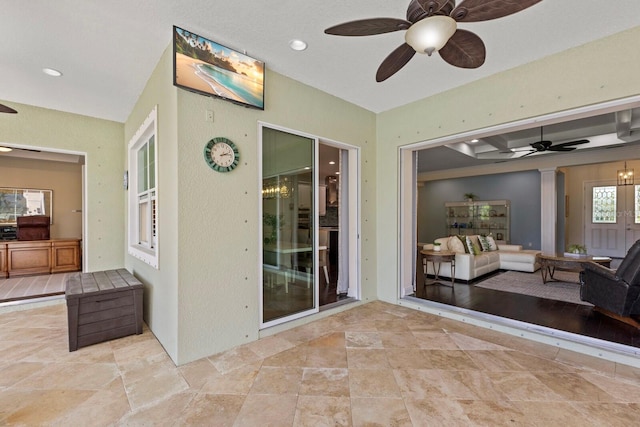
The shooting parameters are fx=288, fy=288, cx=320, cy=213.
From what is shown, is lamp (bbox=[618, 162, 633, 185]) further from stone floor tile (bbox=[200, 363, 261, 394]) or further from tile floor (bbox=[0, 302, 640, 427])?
stone floor tile (bbox=[200, 363, 261, 394])

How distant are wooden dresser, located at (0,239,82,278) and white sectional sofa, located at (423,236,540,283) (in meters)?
7.41

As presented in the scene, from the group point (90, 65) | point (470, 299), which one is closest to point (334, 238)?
point (470, 299)

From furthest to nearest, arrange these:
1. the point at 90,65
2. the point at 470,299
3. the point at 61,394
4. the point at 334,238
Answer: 1. the point at 334,238
2. the point at 470,299
3. the point at 90,65
4. the point at 61,394

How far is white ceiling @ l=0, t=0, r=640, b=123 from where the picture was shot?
220cm

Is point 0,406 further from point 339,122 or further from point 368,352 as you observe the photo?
point 339,122

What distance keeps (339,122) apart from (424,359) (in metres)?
2.91

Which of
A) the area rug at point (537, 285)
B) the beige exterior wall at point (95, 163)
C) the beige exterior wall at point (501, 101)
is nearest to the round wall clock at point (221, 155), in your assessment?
the beige exterior wall at point (501, 101)

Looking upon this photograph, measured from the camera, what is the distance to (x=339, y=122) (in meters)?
3.86

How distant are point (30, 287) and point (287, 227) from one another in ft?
15.7

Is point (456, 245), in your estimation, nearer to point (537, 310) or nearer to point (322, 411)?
point (537, 310)

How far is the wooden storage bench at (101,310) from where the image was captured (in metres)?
2.74

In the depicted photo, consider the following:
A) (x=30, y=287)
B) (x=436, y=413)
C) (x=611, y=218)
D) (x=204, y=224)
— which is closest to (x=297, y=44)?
(x=204, y=224)

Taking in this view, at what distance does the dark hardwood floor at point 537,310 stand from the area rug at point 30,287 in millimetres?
5807

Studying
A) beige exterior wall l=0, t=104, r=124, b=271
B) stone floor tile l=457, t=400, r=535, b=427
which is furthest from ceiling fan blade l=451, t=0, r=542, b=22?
beige exterior wall l=0, t=104, r=124, b=271
